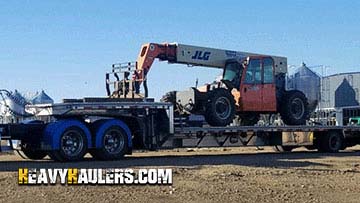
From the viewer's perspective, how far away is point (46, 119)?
20.6 meters

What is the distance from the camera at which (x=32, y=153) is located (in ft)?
70.7

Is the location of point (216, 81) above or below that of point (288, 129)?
above

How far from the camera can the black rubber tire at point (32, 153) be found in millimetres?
20812

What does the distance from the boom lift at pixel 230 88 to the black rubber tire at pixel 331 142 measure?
1.57m

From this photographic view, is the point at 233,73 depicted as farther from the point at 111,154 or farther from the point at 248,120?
the point at 111,154

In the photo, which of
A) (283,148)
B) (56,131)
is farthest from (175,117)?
(283,148)

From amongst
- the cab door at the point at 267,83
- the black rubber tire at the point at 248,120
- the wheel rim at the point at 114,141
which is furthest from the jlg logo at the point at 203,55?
the wheel rim at the point at 114,141

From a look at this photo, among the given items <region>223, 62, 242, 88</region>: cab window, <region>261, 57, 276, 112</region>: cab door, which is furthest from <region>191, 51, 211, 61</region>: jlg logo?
<region>261, 57, 276, 112</region>: cab door

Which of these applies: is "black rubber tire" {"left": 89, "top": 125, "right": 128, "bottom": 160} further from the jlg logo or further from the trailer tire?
the jlg logo

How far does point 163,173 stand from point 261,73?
10799mm

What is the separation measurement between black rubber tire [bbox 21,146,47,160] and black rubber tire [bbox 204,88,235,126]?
5604mm

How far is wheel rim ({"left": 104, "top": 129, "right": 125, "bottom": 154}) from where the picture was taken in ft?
67.7

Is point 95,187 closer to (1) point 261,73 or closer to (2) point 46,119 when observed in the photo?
(2) point 46,119

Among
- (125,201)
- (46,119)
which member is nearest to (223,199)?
(125,201)
